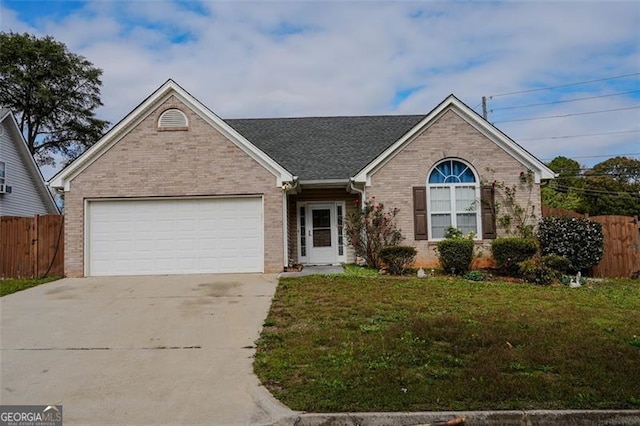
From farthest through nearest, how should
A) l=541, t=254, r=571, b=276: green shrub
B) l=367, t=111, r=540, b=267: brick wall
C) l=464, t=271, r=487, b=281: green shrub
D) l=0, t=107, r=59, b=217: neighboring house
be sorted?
1. l=0, t=107, r=59, b=217: neighboring house
2. l=367, t=111, r=540, b=267: brick wall
3. l=464, t=271, r=487, b=281: green shrub
4. l=541, t=254, r=571, b=276: green shrub

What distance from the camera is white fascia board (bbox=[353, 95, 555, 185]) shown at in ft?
46.4

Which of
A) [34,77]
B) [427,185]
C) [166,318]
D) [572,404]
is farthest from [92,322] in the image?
[34,77]

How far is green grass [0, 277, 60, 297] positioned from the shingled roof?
779 centimetres

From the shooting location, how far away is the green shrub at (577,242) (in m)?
12.6

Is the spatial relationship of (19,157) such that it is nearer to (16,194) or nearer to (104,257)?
(16,194)

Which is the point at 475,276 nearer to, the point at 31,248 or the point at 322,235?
the point at 322,235

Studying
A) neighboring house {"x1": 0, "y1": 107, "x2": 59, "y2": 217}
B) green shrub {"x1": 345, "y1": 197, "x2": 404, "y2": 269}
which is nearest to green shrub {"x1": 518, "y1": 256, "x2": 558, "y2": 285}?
green shrub {"x1": 345, "y1": 197, "x2": 404, "y2": 269}

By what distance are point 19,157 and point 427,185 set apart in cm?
1795

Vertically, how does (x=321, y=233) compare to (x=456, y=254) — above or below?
above

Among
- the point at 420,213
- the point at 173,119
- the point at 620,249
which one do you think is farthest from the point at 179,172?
the point at 620,249

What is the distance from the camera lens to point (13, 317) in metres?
8.62

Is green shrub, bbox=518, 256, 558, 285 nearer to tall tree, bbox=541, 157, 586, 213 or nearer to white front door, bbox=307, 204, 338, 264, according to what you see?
white front door, bbox=307, 204, 338, 264

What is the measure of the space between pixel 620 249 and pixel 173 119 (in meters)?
13.7

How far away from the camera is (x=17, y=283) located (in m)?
12.1
